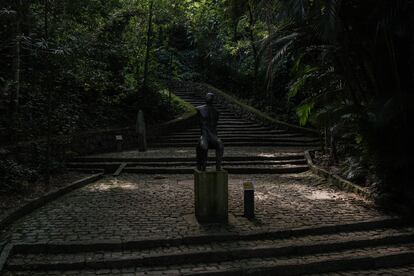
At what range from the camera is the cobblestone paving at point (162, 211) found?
6.44 meters

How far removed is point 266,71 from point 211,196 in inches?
197

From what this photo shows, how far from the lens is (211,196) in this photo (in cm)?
687

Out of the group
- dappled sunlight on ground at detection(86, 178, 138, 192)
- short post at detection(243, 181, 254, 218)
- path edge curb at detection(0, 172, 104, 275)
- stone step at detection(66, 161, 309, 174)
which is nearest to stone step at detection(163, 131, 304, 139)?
stone step at detection(66, 161, 309, 174)

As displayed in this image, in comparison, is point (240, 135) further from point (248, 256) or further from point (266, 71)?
point (248, 256)

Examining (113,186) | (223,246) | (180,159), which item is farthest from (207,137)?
(180,159)

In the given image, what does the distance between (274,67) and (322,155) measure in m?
4.56

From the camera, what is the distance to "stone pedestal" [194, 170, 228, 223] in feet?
22.5

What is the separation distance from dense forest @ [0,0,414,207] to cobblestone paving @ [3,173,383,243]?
40.7 inches

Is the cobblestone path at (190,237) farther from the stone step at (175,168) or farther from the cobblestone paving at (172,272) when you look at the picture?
the stone step at (175,168)

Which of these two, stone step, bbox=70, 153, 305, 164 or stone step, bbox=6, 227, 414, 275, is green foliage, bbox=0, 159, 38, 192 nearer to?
stone step, bbox=6, 227, 414, 275

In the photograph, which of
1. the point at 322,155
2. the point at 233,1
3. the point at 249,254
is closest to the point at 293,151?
the point at 322,155

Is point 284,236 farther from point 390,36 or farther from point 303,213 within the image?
point 390,36

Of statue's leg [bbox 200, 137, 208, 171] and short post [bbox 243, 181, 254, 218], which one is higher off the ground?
statue's leg [bbox 200, 137, 208, 171]

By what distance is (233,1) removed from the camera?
10312mm
